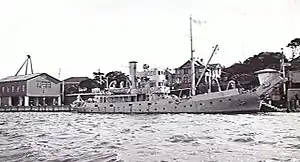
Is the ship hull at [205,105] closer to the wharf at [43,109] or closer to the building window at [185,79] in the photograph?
the wharf at [43,109]

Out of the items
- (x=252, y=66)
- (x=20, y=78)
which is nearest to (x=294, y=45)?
(x=252, y=66)

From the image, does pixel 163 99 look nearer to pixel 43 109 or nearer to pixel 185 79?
pixel 43 109

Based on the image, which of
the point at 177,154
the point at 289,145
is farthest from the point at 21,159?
the point at 289,145

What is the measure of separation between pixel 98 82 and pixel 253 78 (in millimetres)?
27662

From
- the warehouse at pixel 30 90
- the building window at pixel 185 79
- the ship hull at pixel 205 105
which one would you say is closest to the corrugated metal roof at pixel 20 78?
the warehouse at pixel 30 90

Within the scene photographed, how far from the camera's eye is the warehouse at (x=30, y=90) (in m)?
58.9

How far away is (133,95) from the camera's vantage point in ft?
135

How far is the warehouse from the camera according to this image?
58.9 m

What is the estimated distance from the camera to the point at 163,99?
38.0 m

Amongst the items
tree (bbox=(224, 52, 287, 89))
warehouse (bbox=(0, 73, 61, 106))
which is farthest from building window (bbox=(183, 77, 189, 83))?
warehouse (bbox=(0, 73, 61, 106))

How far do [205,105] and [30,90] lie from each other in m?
32.9

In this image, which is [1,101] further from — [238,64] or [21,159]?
[21,159]

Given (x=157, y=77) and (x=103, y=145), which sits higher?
A: (x=157, y=77)

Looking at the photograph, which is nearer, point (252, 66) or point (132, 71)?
point (132, 71)
